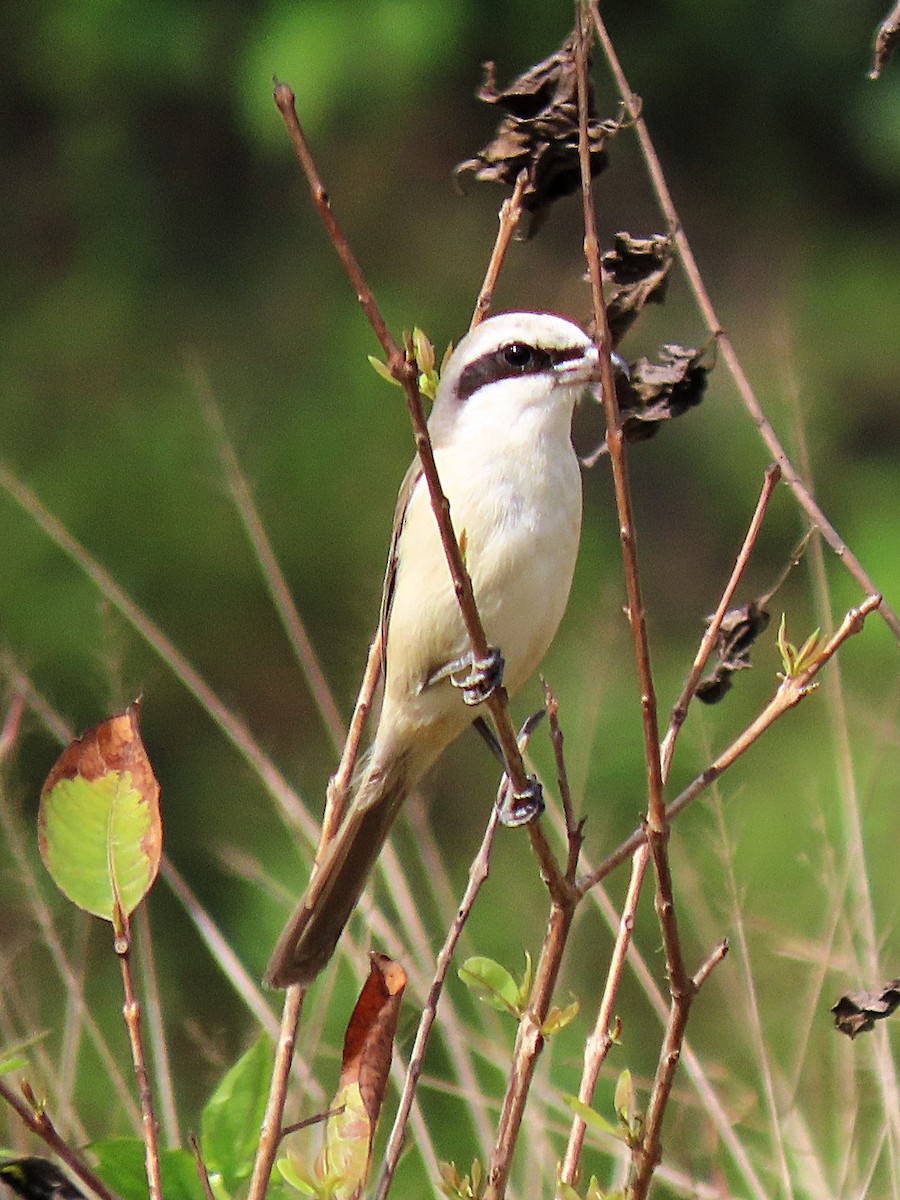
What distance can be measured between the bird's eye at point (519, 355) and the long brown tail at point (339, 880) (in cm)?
57

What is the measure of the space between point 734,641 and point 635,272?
396 mm

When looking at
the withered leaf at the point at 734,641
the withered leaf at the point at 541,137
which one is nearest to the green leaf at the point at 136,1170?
the withered leaf at the point at 734,641

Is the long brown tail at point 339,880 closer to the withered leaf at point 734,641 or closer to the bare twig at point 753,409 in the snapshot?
the withered leaf at point 734,641

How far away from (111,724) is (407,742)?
107 centimetres

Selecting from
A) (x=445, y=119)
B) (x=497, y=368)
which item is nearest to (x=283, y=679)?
(x=445, y=119)

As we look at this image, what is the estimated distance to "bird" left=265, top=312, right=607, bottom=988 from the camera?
2.26 meters

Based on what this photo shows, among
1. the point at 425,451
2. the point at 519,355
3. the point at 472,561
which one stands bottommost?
the point at 472,561

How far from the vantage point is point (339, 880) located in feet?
7.63

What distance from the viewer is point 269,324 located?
19.8ft

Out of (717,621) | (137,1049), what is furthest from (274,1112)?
(717,621)

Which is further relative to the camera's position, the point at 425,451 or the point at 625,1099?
the point at 625,1099

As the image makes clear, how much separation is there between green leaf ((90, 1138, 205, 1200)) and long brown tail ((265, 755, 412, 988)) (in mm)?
296

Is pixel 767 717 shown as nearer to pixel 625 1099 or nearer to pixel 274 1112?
pixel 625 1099

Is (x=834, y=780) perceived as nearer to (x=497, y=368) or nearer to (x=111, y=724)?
(x=497, y=368)
